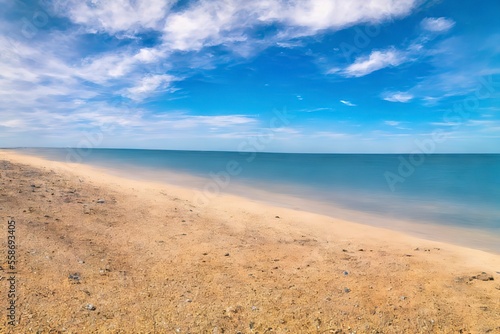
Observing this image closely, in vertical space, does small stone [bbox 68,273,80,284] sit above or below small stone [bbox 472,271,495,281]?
above

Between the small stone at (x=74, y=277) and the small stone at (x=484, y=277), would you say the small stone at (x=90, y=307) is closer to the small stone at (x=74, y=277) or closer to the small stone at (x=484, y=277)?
the small stone at (x=74, y=277)

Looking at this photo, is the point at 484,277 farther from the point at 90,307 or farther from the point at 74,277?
the point at 74,277

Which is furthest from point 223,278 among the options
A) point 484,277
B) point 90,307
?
point 484,277

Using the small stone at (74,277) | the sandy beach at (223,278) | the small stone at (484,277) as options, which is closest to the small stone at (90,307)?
the sandy beach at (223,278)

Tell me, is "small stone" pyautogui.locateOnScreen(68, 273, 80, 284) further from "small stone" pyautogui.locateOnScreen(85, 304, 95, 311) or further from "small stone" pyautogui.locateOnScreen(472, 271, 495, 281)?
"small stone" pyautogui.locateOnScreen(472, 271, 495, 281)

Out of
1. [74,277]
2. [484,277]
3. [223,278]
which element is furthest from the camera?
[484,277]

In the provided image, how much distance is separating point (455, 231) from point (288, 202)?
890cm

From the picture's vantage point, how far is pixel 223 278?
586cm

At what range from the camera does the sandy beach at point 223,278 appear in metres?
4.42

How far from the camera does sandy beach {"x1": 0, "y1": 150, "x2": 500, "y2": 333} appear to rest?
4.42 m

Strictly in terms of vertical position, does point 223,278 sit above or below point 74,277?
below

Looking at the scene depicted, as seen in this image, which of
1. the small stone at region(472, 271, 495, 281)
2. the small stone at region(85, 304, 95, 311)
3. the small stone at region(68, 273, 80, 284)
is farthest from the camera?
the small stone at region(472, 271, 495, 281)

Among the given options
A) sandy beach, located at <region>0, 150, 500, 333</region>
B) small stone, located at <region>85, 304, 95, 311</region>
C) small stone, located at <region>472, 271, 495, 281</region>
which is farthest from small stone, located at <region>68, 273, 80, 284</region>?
small stone, located at <region>472, 271, 495, 281</region>

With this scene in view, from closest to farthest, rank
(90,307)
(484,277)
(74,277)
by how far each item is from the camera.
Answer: (90,307) → (74,277) → (484,277)
